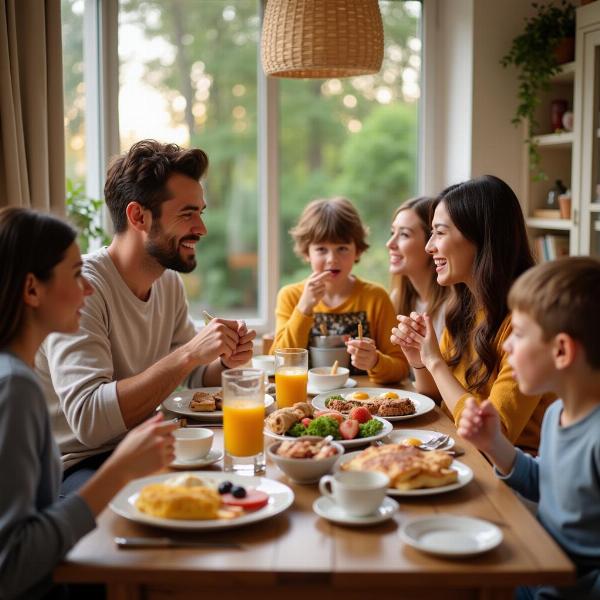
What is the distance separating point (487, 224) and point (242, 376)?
0.94 m

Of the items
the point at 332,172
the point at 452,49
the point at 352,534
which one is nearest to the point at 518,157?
the point at 452,49

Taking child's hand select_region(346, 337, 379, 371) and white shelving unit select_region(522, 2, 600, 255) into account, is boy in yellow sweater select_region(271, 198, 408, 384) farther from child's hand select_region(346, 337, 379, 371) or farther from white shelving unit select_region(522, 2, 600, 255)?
white shelving unit select_region(522, 2, 600, 255)

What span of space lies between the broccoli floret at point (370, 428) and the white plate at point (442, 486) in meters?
0.13

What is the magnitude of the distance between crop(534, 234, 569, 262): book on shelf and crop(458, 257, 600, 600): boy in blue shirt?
7.43 feet

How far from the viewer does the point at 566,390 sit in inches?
58.6

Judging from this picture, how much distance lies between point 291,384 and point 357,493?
748mm

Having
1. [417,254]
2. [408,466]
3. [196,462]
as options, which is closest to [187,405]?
[196,462]

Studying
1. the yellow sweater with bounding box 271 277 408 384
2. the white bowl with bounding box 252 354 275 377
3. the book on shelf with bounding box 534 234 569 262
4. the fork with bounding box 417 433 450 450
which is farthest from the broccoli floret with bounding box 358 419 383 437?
the book on shelf with bounding box 534 234 569 262

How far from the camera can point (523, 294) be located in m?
1.49

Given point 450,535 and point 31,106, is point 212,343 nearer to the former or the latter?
point 450,535

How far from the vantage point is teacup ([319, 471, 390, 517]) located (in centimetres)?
130

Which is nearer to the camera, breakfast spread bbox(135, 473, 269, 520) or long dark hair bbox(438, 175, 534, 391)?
breakfast spread bbox(135, 473, 269, 520)

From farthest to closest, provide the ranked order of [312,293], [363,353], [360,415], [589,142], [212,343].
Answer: [589,142] → [312,293] → [363,353] → [212,343] → [360,415]

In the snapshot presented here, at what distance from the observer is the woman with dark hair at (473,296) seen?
81.4 inches
